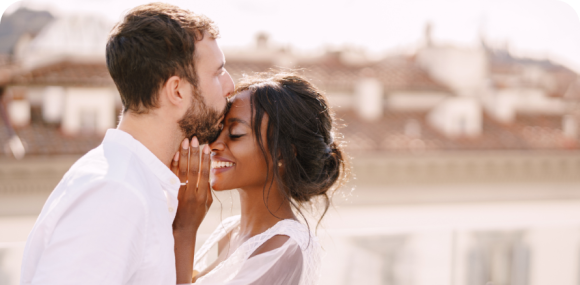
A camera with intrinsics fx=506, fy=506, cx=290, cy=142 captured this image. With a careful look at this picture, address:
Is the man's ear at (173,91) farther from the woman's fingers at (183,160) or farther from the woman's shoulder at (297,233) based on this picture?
the woman's shoulder at (297,233)

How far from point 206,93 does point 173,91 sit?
5.0 inches

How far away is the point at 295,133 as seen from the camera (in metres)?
1.96

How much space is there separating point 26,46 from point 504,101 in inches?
583

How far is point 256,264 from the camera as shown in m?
1.75

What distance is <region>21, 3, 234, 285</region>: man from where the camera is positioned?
1177mm

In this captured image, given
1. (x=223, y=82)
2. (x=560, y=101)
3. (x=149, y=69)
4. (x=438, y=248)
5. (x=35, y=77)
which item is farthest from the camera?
(x=560, y=101)

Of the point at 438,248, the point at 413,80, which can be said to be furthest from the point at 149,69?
the point at 413,80

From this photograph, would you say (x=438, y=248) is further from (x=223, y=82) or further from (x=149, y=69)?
(x=149, y=69)

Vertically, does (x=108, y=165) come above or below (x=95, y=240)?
above

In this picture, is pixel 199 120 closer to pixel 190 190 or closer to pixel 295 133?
pixel 190 190

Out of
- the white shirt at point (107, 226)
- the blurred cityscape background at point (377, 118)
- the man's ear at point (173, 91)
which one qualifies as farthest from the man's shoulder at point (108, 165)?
the blurred cityscape background at point (377, 118)

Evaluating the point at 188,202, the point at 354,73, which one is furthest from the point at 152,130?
the point at 354,73

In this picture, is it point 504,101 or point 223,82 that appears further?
point 504,101

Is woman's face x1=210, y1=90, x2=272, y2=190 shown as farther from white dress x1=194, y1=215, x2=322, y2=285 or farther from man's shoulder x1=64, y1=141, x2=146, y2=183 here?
man's shoulder x1=64, y1=141, x2=146, y2=183
